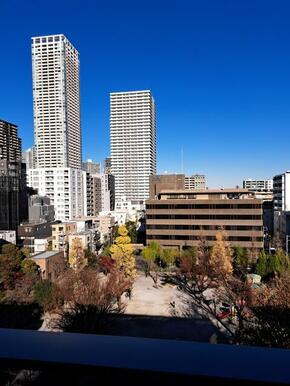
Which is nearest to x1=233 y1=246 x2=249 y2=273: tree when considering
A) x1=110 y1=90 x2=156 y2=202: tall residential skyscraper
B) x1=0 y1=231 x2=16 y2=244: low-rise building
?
x1=0 y1=231 x2=16 y2=244: low-rise building

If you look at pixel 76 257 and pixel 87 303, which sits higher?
pixel 87 303

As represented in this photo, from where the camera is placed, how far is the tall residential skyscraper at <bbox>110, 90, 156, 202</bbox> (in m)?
85.3

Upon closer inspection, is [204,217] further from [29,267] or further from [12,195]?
[12,195]

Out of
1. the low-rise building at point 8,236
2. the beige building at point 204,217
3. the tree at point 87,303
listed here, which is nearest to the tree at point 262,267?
the beige building at point 204,217

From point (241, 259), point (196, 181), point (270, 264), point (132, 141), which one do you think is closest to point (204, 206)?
point (241, 259)

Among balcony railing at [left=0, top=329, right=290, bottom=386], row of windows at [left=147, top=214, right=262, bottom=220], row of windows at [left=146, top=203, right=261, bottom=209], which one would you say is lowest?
row of windows at [left=147, top=214, right=262, bottom=220]

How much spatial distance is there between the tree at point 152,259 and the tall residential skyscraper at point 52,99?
154 ft

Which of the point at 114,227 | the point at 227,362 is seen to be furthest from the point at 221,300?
the point at 114,227

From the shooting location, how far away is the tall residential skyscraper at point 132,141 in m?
85.3

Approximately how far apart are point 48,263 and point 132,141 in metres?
64.7

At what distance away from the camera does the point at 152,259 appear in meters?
29.6

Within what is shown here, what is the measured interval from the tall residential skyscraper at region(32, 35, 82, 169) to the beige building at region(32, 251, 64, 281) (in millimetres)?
49589

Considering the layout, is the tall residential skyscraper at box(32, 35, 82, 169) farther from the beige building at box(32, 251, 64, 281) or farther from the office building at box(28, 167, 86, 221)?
the beige building at box(32, 251, 64, 281)

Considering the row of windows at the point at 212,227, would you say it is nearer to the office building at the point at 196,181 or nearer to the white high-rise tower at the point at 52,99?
the white high-rise tower at the point at 52,99
